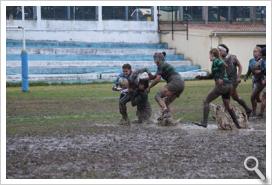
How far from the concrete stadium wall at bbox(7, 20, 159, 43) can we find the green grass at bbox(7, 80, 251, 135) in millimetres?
8829

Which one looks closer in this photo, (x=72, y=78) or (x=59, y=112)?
(x=59, y=112)

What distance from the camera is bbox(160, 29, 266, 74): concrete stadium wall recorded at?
32031 mm

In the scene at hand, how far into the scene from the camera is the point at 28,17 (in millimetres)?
29109

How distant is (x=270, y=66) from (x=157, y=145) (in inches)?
98.0

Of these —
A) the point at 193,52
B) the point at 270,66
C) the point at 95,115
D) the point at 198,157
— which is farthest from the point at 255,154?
the point at 193,52

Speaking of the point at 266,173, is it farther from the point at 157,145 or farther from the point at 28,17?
the point at 28,17

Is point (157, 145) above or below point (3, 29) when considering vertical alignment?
below

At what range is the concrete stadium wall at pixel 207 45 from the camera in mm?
32031

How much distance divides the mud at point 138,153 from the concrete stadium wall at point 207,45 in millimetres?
19823

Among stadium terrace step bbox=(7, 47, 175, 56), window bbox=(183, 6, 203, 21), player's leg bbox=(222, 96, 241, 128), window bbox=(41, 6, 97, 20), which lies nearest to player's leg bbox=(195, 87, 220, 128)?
player's leg bbox=(222, 96, 241, 128)

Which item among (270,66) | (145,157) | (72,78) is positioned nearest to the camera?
(270,66)

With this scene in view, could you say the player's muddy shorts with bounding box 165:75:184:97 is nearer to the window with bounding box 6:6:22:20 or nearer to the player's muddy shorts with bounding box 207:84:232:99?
the player's muddy shorts with bounding box 207:84:232:99

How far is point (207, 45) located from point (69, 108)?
16.4 m

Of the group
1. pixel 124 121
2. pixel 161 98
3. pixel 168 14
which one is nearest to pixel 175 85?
pixel 161 98
